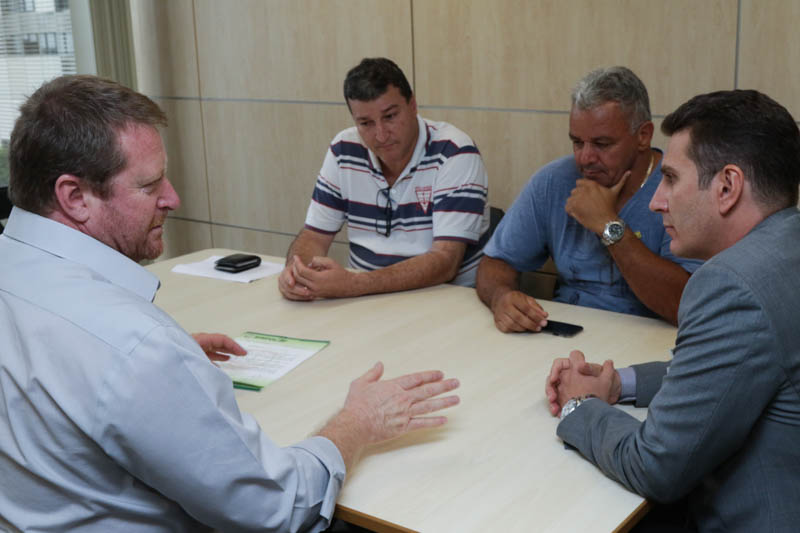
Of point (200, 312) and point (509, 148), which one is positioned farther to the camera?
point (509, 148)

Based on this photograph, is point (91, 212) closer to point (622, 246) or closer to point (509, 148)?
point (622, 246)

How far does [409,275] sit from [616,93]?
86 cm

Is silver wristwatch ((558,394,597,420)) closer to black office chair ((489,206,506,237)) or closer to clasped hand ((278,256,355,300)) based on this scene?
clasped hand ((278,256,355,300))

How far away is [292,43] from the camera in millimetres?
4348

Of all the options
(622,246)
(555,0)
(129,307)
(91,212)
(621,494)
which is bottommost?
(621,494)

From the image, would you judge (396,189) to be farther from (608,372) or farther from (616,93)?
(608,372)

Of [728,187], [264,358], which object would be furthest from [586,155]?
[264,358]

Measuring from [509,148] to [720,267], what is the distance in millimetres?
2373

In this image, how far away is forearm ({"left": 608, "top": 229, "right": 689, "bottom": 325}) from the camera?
226 centimetres

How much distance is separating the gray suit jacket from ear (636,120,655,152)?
1082 mm

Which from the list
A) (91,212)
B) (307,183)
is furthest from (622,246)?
(307,183)

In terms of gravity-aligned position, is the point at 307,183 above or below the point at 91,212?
below

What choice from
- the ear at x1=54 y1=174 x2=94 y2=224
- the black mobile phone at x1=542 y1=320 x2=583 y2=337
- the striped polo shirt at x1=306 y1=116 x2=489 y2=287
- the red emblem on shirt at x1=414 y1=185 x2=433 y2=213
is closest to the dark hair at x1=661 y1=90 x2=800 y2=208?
the black mobile phone at x1=542 y1=320 x2=583 y2=337

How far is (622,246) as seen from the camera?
2.37m
